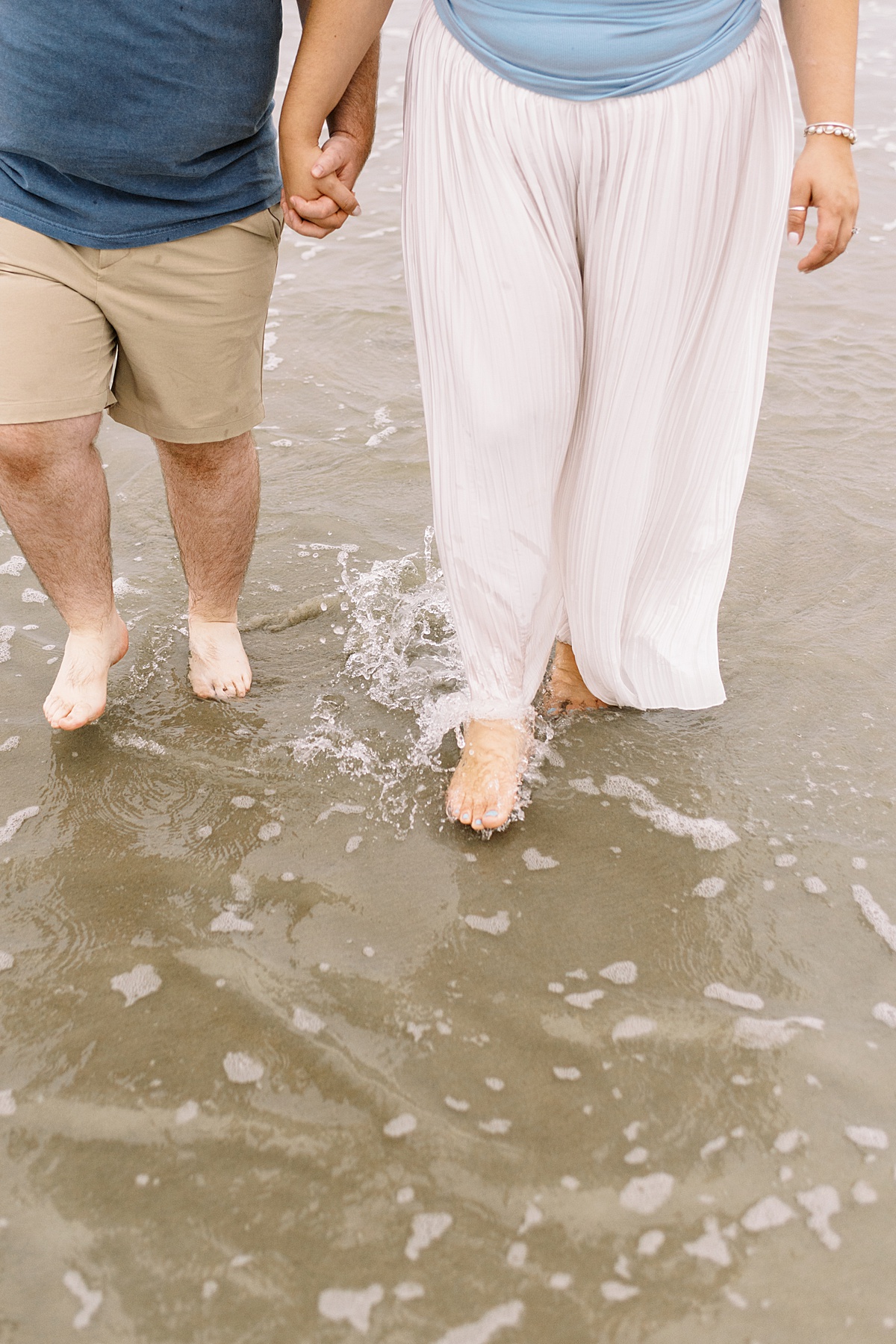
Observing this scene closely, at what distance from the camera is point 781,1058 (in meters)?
1.73

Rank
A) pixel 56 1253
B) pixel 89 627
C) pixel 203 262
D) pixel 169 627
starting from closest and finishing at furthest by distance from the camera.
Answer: pixel 56 1253, pixel 203 262, pixel 89 627, pixel 169 627

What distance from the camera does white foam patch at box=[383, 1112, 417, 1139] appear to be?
162cm

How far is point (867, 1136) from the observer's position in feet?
5.31

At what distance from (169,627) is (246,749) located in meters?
0.53

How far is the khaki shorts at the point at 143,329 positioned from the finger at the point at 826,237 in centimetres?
102

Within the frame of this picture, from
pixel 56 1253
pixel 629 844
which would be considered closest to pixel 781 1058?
pixel 629 844

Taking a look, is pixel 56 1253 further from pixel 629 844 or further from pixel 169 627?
pixel 169 627

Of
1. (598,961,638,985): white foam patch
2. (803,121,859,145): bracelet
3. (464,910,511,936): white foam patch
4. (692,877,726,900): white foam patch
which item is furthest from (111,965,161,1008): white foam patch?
(803,121,859,145): bracelet

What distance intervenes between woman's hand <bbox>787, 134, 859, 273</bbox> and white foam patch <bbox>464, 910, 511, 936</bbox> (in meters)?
1.17

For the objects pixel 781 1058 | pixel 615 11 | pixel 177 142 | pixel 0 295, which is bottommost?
pixel 781 1058

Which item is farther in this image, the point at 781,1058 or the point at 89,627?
the point at 89,627

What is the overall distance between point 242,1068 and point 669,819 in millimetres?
940

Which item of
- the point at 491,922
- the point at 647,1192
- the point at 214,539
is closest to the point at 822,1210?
the point at 647,1192

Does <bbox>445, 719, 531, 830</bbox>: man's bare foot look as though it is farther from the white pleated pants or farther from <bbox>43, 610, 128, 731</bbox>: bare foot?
<bbox>43, 610, 128, 731</bbox>: bare foot
